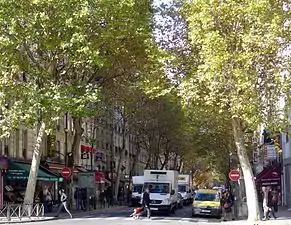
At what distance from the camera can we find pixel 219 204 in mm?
39000

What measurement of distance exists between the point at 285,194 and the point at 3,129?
2947cm

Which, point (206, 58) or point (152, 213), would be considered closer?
point (206, 58)

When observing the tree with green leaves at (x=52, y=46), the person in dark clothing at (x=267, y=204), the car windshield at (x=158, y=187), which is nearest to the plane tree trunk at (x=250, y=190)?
the person in dark clothing at (x=267, y=204)

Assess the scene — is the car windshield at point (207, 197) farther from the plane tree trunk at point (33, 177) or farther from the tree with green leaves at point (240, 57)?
the plane tree trunk at point (33, 177)

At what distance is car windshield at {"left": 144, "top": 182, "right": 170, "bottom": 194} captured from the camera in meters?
39.6

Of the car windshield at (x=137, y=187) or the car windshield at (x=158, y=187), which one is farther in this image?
the car windshield at (x=137, y=187)

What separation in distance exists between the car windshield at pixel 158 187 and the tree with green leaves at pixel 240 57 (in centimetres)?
1118

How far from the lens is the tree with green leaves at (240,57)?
86.8ft

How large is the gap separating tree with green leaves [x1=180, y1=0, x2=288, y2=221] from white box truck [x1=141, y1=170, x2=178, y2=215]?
32.8 ft

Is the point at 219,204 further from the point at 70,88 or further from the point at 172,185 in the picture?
the point at 70,88

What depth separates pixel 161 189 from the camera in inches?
1567

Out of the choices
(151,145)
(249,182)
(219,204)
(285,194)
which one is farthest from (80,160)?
(249,182)

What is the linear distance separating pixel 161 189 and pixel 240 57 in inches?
606

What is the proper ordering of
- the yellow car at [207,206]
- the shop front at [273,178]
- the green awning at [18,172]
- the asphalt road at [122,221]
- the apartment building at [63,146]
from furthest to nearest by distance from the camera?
the shop front at [273,178] → the apartment building at [63,146] → the green awning at [18,172] → the yellow car at [207,206] → the asphalt road at [122,221]
